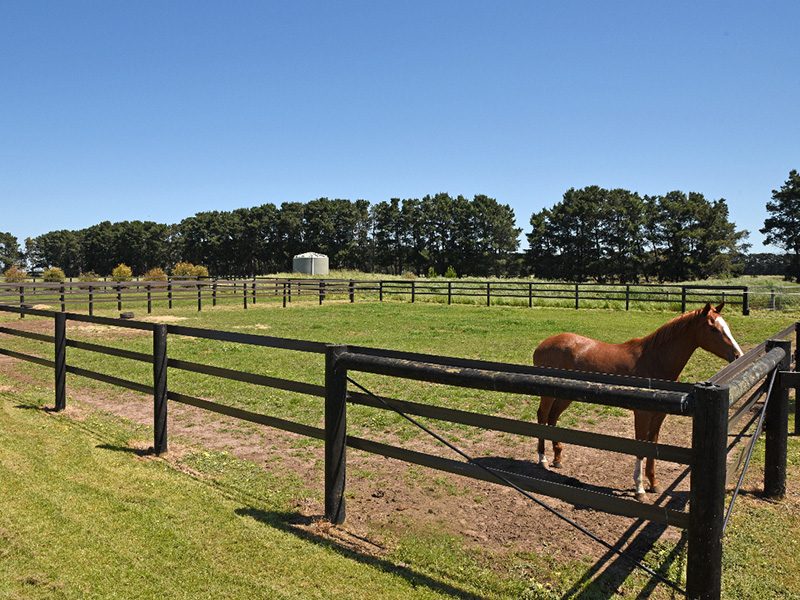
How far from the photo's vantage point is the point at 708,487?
246 centimetres

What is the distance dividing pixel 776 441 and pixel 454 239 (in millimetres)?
86158

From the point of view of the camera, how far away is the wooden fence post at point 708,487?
2.43 meters

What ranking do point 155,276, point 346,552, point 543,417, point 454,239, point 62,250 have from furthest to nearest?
point 62,250
point 454,239
point 155,276
point 543,417
point 346,552

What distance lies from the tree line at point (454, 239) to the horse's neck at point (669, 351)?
58800 mm

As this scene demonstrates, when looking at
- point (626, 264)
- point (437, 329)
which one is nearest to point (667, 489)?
point (437, 329)

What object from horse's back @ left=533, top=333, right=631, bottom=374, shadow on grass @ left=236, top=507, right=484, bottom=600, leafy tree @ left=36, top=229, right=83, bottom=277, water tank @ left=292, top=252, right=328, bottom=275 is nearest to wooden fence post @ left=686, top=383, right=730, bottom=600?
shadow on grass @ left=236, top=507, right=484, bottom=600

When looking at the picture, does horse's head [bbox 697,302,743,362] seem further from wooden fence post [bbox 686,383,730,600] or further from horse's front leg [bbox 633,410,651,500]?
wooden fence post [bbox 686,383,730,600]

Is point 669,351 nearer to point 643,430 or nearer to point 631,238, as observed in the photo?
point 643,430

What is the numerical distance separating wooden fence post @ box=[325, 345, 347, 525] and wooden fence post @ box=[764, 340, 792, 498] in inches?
144

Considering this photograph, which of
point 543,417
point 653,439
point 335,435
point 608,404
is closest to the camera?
point 608,404

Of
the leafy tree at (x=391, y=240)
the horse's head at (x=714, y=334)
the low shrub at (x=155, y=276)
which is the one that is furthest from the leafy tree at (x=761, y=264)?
the horse's head at (x=714, y=334)

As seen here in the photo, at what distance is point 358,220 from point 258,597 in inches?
3917

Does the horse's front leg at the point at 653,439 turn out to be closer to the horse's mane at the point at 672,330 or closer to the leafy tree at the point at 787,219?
the horse's mane at the point at 672,330

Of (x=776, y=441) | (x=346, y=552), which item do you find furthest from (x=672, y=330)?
(x=346, y=552)
